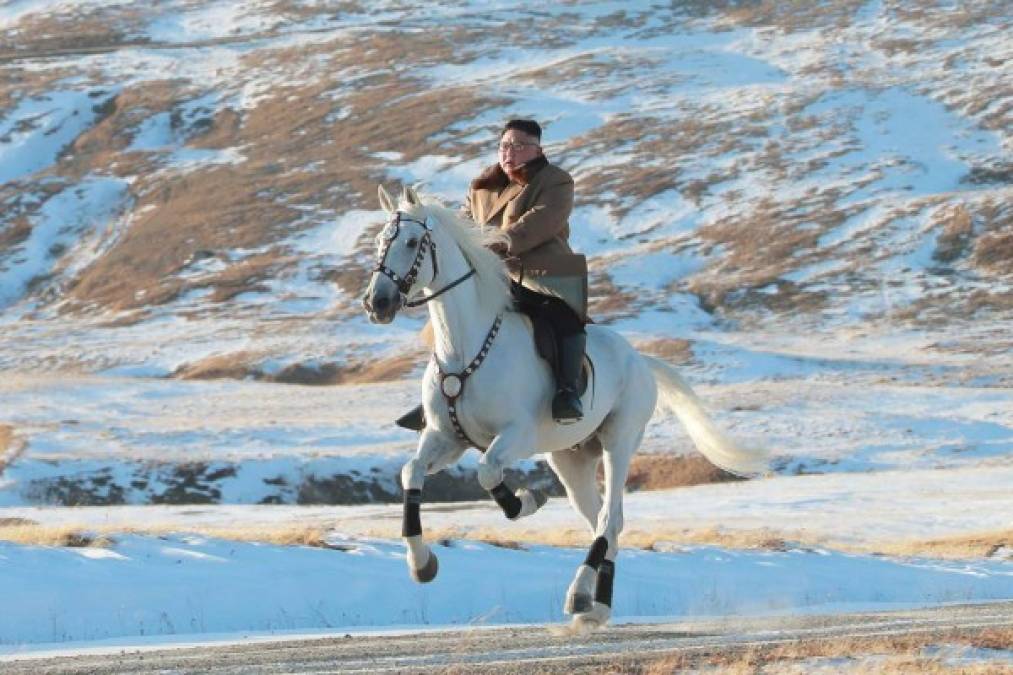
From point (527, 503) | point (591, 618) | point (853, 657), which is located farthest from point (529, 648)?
point (853, 657)

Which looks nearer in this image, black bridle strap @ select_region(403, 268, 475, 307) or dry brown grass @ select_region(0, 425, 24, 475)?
black bridle strap @ select_region(403, 268, 475, 307)

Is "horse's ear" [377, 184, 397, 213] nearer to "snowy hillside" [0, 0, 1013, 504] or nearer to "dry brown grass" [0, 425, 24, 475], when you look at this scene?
"snowy hillside" [0, 0, 1013, 504]

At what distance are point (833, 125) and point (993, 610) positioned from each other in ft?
336

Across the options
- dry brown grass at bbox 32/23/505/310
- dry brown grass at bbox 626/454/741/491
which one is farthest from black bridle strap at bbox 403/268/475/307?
dry brown grass at bbox 32/23/505/310

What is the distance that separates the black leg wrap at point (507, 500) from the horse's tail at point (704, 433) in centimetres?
405

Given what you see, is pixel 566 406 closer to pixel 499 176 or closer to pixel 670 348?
pixel 499 176

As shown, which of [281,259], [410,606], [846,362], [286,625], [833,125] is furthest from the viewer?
[833,125]

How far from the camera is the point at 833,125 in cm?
11625

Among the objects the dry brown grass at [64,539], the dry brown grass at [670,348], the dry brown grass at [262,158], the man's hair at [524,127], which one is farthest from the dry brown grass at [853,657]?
the dry brown grass at [262,158]

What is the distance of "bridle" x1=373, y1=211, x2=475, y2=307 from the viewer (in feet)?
43.4

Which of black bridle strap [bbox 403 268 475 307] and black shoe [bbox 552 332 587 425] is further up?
black bridle strap [bbox 403 268 475 307]

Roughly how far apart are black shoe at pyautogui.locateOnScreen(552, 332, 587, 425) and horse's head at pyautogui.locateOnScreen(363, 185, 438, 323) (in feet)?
4.90

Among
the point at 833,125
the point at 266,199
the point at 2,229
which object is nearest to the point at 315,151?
the point at 266,199

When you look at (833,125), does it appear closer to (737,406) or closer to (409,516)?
(737,406)
